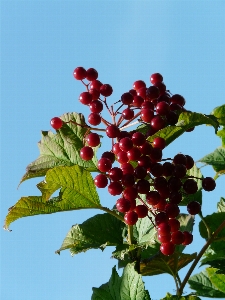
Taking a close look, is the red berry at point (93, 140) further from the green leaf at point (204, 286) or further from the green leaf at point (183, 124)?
the green leaf at point (204, 286)

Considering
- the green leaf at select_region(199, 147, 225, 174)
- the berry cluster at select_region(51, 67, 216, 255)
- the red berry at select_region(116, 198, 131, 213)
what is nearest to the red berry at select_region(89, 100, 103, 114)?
the berry cluster at select_region(51, 67, 216, 255)

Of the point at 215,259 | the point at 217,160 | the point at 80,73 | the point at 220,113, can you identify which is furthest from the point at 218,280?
the point at 80,73

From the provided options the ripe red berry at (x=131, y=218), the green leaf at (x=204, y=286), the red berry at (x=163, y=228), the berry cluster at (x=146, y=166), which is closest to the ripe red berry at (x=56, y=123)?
the berry cluster at (x=146, y=166)

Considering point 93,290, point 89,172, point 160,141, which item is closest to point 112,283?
point 93,290

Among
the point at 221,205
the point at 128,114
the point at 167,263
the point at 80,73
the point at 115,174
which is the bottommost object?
the point at 167,263

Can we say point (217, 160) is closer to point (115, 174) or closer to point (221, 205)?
point (221, 205)

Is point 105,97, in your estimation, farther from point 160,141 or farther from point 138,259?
point 138,259
